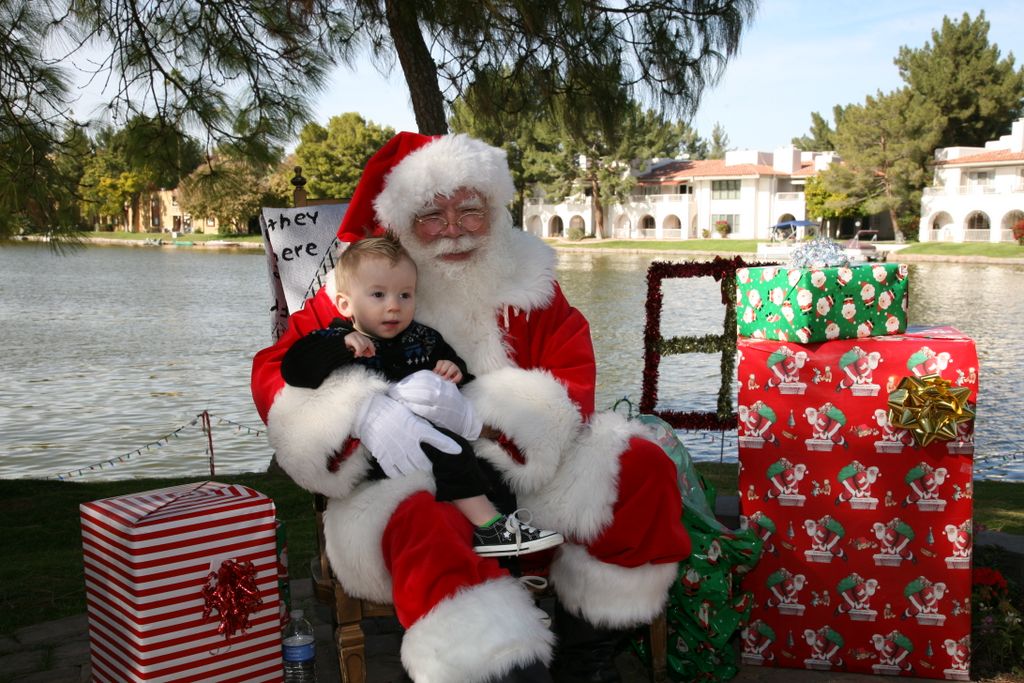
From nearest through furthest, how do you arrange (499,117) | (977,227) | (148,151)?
(148,151) → (499,117) → (977,227)

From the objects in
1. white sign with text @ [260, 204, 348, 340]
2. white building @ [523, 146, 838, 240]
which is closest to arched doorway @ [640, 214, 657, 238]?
white building @ [523, 146, 838, 240]

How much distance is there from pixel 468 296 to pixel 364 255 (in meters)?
0.37

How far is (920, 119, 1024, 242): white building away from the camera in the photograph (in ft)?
124

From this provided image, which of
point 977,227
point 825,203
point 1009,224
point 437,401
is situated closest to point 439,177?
point 437,401

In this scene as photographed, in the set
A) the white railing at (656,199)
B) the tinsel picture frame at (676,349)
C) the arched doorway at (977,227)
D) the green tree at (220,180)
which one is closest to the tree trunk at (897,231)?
the arched doorway at (977,227)

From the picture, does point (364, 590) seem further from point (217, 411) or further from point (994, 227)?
point (994, 227)

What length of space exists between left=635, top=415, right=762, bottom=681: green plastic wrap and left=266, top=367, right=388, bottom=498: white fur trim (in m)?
0.97

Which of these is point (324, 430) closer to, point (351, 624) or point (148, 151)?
point (351, 624)

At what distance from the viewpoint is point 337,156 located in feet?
167

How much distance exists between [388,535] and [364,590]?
162mm

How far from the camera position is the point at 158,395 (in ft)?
35.7

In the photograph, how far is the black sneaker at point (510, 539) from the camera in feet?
7.25

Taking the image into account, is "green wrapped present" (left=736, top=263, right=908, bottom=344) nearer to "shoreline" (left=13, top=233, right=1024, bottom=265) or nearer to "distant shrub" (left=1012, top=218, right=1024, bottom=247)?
"shoreline" (left=13, top=233, right=1024, bottom=265)

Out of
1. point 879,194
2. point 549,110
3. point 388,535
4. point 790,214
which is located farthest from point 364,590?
point 790,214
